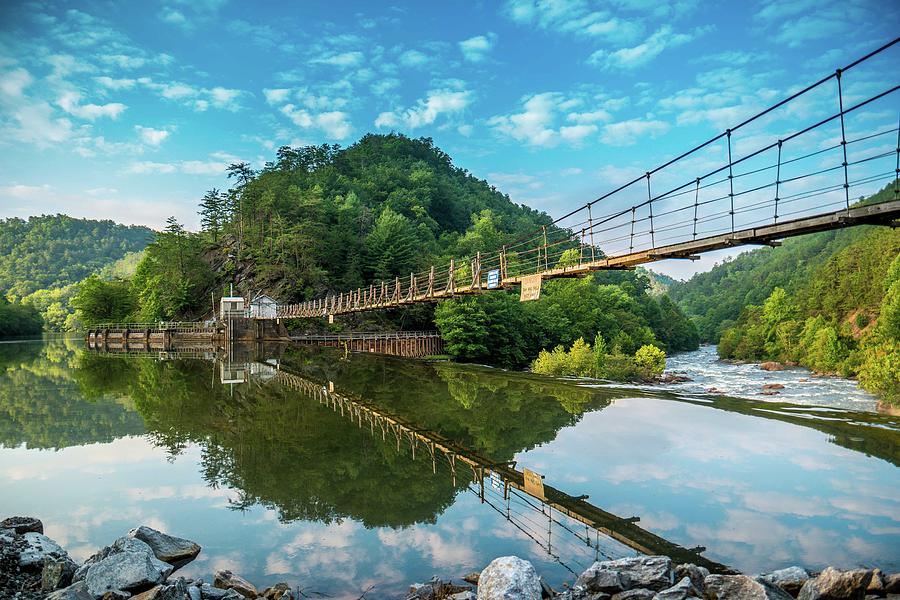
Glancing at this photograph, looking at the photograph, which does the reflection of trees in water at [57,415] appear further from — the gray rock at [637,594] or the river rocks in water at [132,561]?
the gray rock at [637,594]

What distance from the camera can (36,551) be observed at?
5.88 meters

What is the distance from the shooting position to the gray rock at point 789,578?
16.7ft

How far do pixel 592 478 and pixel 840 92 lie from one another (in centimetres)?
667

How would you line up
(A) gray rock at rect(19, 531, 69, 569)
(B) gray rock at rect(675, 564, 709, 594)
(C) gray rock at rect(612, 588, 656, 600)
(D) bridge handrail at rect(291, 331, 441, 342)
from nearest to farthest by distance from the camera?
(C) gray rock at rect(612, 588, 656, 600), (B) gray rock at rect(675, 564, 709, 594), (A) gray rock at rect(19, 531, 69, 569), (D) bridge handrail at rect(291, 331, 441, 342)

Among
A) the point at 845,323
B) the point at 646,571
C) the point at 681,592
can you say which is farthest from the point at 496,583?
the point at 845,323

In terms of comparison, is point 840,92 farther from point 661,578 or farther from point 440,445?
point 440,445

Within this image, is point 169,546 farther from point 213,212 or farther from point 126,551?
point 213,212

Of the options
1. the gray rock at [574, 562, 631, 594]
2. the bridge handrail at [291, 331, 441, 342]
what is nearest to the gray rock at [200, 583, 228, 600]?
the gray rock at [574, 562, 631, 594]

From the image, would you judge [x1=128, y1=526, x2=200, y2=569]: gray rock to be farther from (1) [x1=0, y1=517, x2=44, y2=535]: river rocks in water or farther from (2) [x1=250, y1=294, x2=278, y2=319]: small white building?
(2) [x1=250, y1=294, x2=278, y2=319]: small white building

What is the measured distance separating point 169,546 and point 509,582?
4171mm

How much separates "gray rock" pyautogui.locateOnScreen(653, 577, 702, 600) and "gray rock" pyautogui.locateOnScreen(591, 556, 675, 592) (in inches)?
5.2

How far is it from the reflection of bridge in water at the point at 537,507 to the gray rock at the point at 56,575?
5.00 metres

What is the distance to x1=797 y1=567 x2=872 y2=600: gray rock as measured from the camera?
4664mm

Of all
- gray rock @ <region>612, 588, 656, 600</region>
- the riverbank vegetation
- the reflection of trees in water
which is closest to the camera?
gray rock @ <region>612, 588, 656, 600</region>
